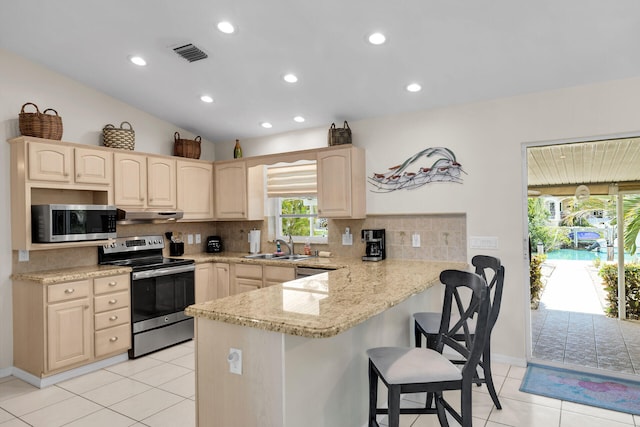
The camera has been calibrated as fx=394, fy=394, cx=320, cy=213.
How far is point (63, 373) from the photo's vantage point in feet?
11.3

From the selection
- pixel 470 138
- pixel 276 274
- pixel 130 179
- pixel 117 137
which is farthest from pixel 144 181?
pixel 470 138

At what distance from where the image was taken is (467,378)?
1845mm

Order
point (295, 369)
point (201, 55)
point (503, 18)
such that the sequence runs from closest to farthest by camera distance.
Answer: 1. point (295, 369)
2. point (503, 18)
3. point (201, 55)

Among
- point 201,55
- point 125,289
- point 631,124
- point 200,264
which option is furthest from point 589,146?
point 125,289

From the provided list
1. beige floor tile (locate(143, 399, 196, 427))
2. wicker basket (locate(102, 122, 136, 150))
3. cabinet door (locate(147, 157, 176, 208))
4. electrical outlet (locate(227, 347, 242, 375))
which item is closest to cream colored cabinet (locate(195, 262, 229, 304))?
cabinet door (locate(147, 157, 176, 208))

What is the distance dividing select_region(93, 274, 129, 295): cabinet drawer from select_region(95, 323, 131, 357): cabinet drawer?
1.19 feet

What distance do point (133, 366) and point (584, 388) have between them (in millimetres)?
3876

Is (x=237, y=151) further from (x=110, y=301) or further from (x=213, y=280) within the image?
(x=110, y=301)

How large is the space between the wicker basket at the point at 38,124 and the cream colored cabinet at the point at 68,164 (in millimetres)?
104

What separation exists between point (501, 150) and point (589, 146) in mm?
689

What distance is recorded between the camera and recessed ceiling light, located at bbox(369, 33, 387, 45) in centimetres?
283

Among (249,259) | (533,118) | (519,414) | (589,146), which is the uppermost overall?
(533,118)

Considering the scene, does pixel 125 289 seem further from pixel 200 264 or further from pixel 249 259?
pixel 249 259

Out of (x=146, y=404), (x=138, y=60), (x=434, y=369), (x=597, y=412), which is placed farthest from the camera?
(x=138, y=60)
